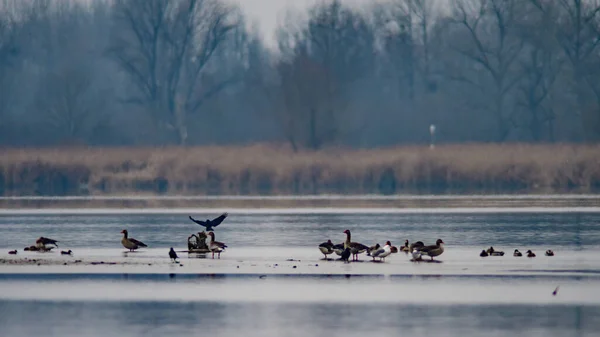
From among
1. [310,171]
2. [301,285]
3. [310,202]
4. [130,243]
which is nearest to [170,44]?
[310,171]

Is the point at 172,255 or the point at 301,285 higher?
the point at 172,255

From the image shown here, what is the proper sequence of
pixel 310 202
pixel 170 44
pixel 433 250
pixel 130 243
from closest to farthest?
pixel 433 250, pixel 130 243, pixel 310 202, pixel 170 44

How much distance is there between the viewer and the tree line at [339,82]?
2475 inches

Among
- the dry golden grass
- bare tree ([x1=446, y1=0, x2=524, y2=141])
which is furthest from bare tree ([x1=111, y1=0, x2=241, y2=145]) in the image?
the dry golden grass

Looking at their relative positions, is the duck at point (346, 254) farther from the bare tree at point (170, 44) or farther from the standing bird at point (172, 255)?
the bare tree at point (170, 44)

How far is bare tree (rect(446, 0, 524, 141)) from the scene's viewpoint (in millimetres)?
66125

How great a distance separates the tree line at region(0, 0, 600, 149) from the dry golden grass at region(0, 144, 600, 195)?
8.84 meters

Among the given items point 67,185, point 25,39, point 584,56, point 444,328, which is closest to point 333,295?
point 444,328

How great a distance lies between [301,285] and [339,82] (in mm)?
45081

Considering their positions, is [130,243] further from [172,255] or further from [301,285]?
[301,285]

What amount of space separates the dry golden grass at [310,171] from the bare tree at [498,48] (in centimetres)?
1668

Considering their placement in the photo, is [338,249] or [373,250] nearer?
[373,250]

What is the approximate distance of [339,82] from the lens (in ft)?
209

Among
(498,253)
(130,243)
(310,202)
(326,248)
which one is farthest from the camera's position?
(310,202)
